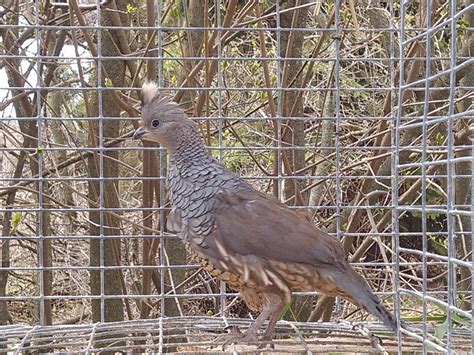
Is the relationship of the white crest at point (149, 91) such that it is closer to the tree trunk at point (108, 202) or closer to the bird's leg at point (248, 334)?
the tree trunk at point (108, 202)

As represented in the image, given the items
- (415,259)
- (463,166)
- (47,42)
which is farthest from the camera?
(415,259)

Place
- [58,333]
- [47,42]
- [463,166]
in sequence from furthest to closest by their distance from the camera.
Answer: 1. [47,42]
2. [463,166]
3. [58,333]

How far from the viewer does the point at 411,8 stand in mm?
6324

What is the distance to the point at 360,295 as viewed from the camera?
9.27 ft

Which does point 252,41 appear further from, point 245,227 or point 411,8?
point 245,227

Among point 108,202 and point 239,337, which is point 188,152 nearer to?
point 239,337

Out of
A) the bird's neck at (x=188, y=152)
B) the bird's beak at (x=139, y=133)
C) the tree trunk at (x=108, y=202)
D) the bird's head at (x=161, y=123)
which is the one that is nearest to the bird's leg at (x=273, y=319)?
the bird's neck at (x=188, y=152)

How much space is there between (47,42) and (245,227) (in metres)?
2.21

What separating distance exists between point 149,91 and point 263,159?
2.38m

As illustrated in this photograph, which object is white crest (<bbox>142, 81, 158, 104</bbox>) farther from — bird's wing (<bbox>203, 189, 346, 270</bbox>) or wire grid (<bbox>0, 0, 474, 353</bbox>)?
bird's wing (<bbox>203, 189, 346, 270</bbox>)

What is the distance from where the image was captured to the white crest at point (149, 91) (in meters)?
3.33

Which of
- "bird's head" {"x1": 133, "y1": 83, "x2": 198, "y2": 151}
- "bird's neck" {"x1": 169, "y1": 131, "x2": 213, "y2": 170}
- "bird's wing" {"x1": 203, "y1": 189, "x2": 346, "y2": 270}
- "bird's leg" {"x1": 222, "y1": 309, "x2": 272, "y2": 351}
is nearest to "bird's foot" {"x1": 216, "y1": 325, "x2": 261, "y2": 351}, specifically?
"bird's leg" {"x1": 222, "y1": 309, "x2": 272, "y2": 351}

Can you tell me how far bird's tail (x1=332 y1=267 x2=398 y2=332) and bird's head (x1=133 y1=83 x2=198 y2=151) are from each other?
0.95m

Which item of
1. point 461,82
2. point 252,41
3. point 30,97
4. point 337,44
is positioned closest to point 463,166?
point 461,82
